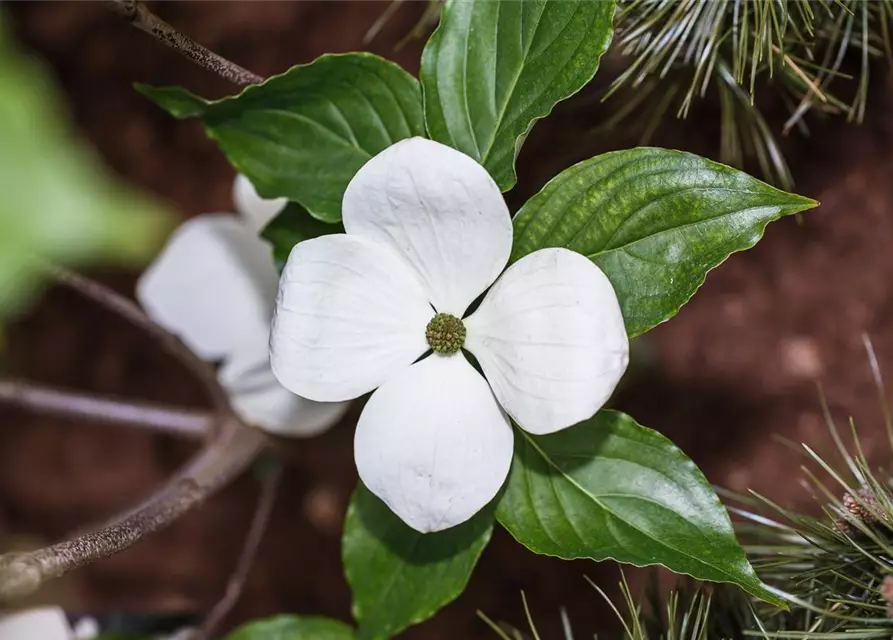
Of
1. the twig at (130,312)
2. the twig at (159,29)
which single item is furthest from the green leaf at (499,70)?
the twig at (130,312)

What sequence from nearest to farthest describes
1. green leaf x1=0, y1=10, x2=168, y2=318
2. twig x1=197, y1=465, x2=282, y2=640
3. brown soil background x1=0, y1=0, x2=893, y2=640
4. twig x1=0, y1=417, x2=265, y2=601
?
twig x1=0, y1=417, x2=265, y2=601 < green leaf x1=0, y1=10, x2=168, y2=318 < twig x1=197, y1=465, x2=282, y2=640 < brown soil background x1=0, y1=0, x2=893, y2=640

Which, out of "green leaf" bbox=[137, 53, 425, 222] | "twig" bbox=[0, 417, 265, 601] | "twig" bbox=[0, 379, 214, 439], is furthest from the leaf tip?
"twig" bbox=[0, 379, 214, 439]

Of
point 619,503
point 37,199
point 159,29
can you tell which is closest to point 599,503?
point 619,503

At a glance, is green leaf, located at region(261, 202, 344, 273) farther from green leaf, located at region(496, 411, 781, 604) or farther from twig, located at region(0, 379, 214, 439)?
twig, located at region(0, 379, 214, 439)

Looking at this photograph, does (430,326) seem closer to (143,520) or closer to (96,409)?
(143,520)

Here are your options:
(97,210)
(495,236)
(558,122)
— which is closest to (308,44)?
(558,122)

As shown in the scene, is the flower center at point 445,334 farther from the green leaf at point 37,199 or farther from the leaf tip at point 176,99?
the green leaf at point 37,199

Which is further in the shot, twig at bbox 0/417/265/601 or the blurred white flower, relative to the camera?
the blurred white flower
